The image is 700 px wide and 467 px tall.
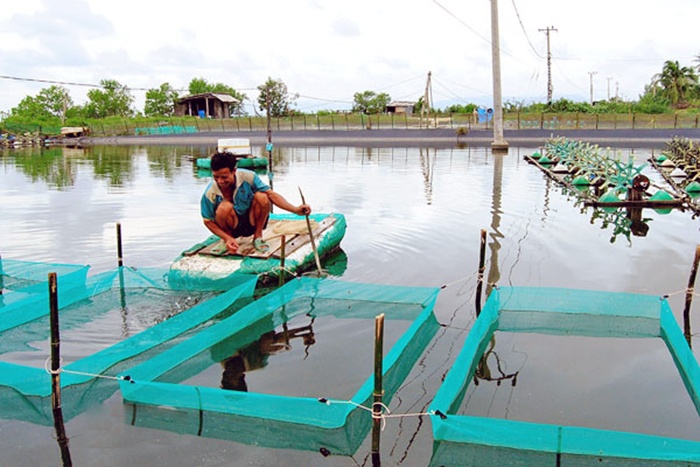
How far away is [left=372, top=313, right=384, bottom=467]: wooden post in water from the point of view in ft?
14.1

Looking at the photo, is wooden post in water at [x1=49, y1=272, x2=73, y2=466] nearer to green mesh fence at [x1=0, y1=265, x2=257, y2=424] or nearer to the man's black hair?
green mesh fence at [x1=0, y1=265, x2=257, y2=424]

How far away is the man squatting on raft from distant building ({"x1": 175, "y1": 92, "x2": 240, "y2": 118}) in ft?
196

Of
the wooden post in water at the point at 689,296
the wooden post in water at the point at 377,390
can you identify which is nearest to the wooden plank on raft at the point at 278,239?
the wooden post in water at the point at 377,390

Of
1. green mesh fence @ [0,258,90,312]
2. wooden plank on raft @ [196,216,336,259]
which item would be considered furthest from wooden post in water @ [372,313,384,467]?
green mesh fence @ [0,258,90,312]

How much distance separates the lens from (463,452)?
4332 millimetres

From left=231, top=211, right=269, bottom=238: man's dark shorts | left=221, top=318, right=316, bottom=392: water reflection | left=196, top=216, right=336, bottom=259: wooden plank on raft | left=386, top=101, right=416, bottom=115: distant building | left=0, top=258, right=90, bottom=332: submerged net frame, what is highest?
left=386, top=101, right=416, bottom=115: distant building

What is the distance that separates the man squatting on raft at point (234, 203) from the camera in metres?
8.49

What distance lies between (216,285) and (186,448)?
11.9 feet

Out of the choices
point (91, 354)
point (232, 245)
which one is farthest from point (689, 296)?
point (91, 354)

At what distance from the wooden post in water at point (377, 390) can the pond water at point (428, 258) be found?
105 mm

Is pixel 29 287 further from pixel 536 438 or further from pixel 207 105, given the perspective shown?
pixel 207 105

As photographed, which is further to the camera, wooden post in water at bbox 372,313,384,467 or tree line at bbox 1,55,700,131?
tree line at bbox 1,55,700,131

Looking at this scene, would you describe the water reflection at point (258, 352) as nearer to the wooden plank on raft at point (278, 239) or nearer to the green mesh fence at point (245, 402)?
the green mesh fence at point (245, 402)


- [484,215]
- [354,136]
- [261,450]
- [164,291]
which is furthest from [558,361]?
[354,136]
